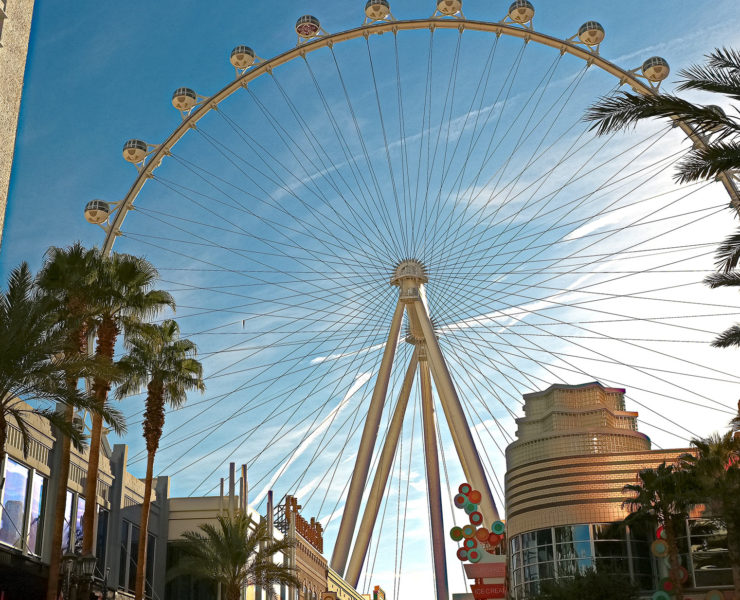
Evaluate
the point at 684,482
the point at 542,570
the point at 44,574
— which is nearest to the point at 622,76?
the point at 684,482

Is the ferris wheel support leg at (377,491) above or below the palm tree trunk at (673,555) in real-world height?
above

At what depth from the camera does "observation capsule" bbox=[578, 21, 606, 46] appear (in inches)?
2035

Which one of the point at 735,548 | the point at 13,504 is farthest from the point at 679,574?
the point at 13,504

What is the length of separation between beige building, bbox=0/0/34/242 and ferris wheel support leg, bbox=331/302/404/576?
87.3 feet

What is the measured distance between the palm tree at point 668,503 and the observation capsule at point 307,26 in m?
27.3

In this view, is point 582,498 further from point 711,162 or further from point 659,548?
point 711,162

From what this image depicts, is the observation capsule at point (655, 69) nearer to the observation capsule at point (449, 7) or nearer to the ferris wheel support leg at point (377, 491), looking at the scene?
the observation capsule at point (449, 7)

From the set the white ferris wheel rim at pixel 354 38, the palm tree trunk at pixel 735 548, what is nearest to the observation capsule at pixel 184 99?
the white ferris wheel rim at pixel 354 38

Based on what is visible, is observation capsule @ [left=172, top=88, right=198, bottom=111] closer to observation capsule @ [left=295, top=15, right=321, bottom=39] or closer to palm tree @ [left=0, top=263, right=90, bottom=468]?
observation capsule @ [left=295, top=15, right=321, bottom=39]

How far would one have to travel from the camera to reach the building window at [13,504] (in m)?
30.8

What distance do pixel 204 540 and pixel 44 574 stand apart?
8.68m

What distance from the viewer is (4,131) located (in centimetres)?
3033

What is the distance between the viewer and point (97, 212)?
50.3 metres

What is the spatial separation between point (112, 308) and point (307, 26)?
23418 mm
